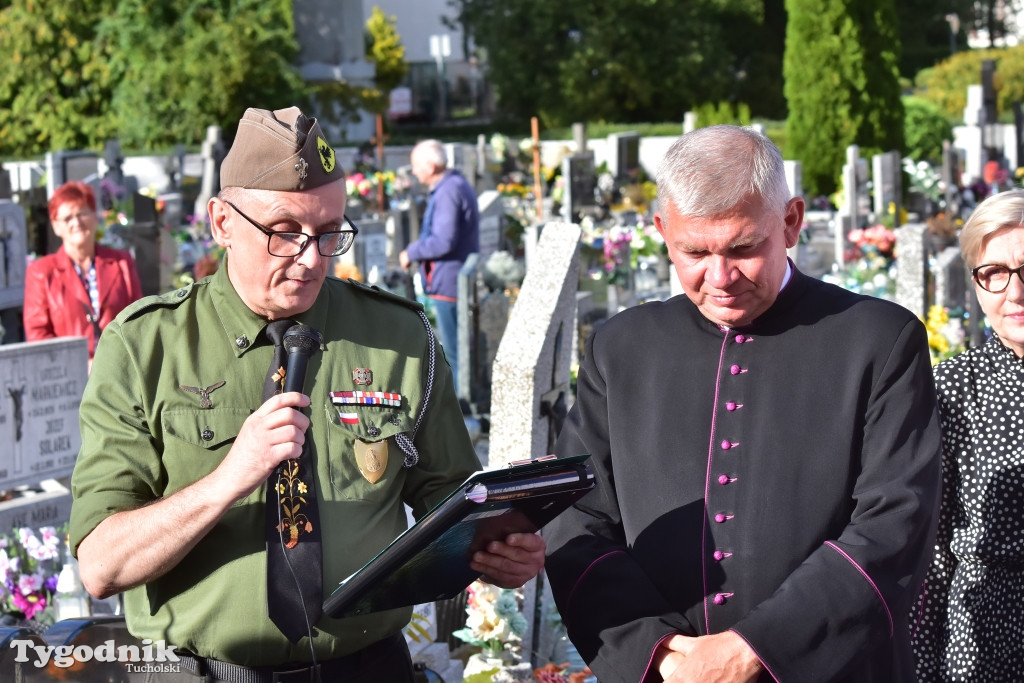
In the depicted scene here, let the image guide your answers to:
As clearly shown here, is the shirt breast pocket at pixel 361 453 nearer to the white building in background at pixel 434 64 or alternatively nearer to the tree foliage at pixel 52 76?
the tree foliage at pixel 52 76

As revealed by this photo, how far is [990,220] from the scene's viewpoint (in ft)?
9.90

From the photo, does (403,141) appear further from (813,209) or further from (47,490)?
(47,490)

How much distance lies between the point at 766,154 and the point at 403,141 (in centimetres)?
3178

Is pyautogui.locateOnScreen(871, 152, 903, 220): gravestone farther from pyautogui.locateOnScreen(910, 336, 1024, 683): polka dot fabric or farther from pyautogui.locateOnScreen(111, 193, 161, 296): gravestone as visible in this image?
pyautogui.locateOnScreen(910, 336, 1024, 683): polka dot fabric

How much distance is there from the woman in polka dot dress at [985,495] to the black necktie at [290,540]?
149 centimetres

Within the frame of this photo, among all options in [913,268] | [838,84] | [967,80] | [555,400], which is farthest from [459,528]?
[967,80]

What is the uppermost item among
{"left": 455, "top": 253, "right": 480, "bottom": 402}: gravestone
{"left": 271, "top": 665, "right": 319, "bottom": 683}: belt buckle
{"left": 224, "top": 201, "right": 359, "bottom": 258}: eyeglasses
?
{"left": 224, "top": 201, "right": 359, "bottom": 258}: eyeglasses

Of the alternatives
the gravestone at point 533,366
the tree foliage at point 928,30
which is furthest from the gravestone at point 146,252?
the tree foliage at point 928,30

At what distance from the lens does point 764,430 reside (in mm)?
2504

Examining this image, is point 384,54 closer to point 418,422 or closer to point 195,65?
point 195,65

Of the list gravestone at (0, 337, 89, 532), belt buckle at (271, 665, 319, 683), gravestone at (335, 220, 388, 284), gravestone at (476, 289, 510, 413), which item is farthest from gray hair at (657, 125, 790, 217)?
gravestone at (335, 220, 388, 284)

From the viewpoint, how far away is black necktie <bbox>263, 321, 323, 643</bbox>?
94.7 inches

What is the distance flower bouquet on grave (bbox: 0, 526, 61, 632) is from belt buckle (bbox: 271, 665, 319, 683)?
3.03m

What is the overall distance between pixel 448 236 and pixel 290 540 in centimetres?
698
